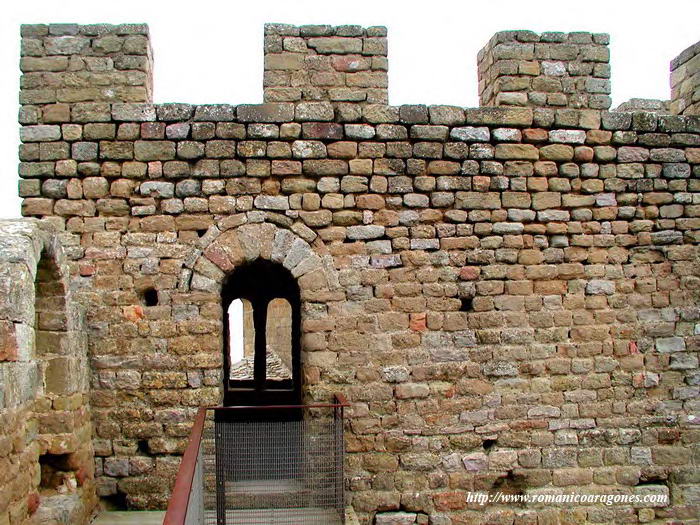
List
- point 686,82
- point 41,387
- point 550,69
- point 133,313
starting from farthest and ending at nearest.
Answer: point 686,82 → point 550,69 → point 133,313 → point 41,387

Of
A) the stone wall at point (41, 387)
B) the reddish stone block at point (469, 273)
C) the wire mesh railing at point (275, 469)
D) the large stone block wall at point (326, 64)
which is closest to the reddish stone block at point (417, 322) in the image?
the reddish stone block at point (469, 273)

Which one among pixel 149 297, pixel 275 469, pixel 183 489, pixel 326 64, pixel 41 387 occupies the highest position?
pixel 326 64

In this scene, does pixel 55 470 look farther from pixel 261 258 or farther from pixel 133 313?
pixel 261 258

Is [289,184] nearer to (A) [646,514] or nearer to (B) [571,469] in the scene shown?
(B) [571,469]

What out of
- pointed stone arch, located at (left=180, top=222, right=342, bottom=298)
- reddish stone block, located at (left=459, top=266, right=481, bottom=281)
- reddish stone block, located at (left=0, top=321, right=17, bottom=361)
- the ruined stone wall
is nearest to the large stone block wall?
the ruined stone wall

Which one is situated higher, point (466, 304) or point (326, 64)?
point (326, 64)

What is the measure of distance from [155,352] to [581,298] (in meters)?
4.15

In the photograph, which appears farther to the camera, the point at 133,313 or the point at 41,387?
the point at 133,313

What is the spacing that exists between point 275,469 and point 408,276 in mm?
2156

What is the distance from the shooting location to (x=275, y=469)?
589 cm

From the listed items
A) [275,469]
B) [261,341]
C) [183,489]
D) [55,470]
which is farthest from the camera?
[261,341]

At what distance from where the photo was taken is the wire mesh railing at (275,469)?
18.9 ft

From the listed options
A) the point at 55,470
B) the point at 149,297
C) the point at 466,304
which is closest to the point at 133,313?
the point at 149,297

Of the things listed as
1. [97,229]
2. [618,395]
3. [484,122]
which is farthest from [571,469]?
[97,229]
